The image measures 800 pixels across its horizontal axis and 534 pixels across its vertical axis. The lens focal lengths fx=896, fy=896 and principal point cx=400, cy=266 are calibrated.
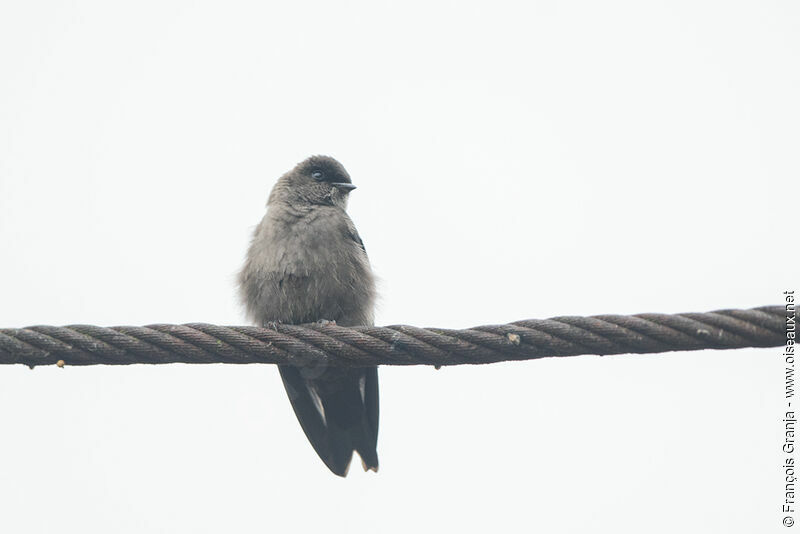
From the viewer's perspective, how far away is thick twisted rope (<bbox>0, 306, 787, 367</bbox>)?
3410mm

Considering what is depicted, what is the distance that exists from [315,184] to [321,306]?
4.32ft

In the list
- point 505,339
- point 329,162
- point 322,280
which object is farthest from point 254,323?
point 505,339

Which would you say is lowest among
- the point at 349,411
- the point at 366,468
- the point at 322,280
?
the point at 366,468

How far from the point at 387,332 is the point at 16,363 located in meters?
1.58

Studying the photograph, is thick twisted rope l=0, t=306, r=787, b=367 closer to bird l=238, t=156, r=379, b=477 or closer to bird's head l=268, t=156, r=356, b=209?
bird l=238, t=156, r=379, b=477

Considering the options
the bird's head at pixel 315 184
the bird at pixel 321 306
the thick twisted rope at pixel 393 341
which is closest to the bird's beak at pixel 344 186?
the bird's head at pixel 315 184

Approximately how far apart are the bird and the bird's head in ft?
1.52

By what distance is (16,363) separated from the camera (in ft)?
12.5

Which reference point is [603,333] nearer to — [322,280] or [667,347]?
[667,347]

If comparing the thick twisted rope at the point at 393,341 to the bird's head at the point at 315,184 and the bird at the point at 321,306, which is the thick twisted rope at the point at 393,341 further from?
the bird's head at the point at 315,184

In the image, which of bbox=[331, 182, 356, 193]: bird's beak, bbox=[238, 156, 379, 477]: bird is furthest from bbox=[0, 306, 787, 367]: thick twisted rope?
bbox=[331, 182, 356, 193]: bird's beak

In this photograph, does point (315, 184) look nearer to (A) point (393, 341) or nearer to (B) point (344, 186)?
(B) point (344, 186)

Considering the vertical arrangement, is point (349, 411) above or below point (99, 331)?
below

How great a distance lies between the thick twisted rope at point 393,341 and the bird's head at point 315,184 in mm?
2588
